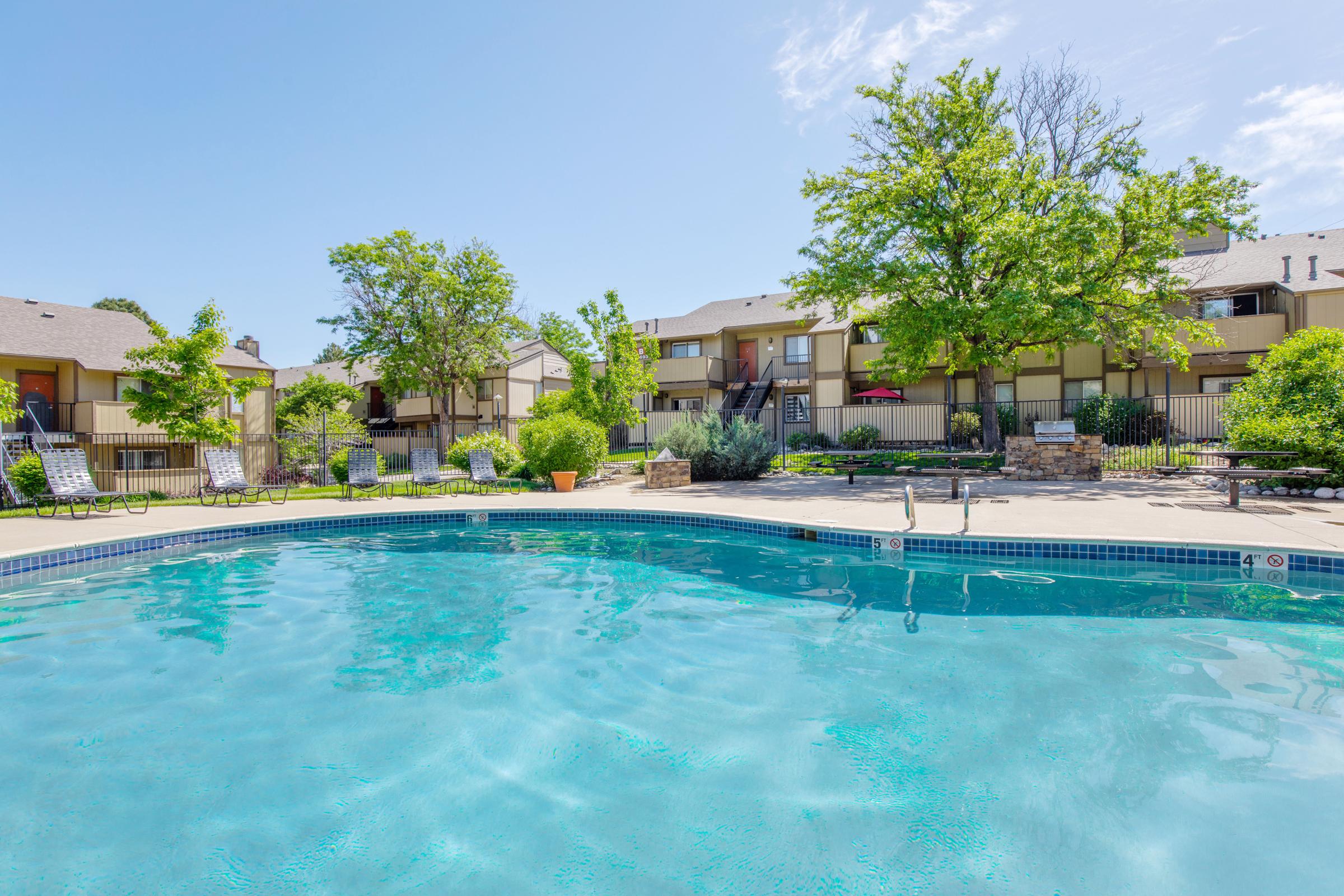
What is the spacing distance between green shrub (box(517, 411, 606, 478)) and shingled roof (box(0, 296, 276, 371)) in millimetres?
11434

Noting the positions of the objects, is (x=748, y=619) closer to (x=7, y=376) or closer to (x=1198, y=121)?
(x=1198, y=121)

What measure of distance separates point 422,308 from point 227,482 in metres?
16.7

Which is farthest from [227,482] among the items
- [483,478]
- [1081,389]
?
[1081,389]

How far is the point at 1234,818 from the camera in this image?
9.82 feet

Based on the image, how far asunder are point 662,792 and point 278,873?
5.68 ft

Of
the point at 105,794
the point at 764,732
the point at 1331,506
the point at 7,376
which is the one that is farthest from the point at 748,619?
the point at 7,376

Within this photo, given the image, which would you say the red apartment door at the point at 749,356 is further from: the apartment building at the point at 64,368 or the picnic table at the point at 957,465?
the apartment building at the point at 64,368

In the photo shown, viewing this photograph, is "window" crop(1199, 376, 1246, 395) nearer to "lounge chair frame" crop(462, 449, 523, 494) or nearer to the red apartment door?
the red apartment door

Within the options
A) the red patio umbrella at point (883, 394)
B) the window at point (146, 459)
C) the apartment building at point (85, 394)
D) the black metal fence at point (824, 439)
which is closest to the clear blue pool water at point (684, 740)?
the black metal fence at point (824, 439)

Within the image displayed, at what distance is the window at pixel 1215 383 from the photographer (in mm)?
22250

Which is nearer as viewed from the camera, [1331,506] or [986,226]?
[1331,506]

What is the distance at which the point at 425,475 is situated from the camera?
1479 centimetres

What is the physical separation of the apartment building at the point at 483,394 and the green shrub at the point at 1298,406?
77.6 ft

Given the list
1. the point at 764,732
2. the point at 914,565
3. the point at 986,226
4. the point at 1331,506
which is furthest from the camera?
the point at 986,226
